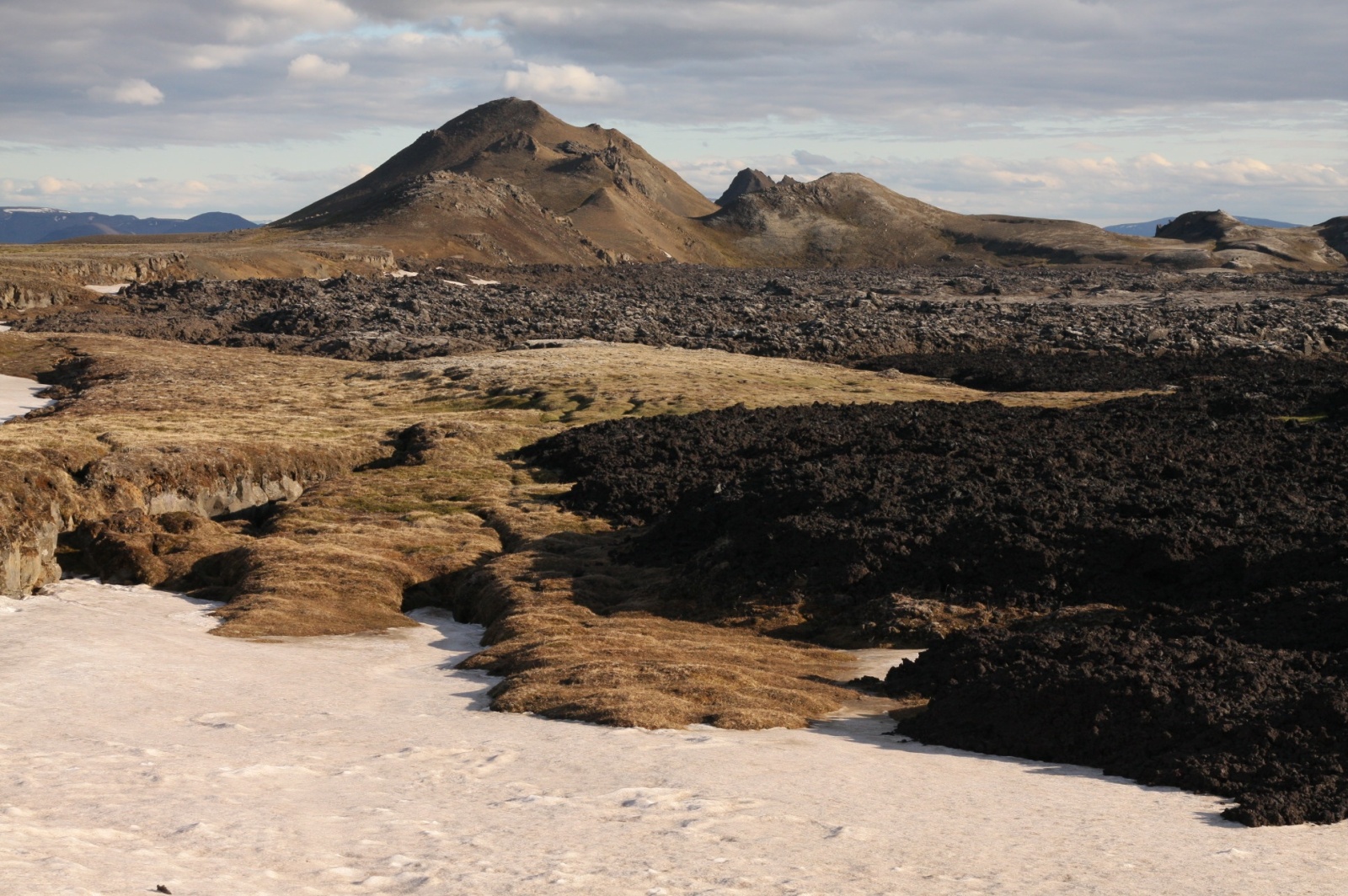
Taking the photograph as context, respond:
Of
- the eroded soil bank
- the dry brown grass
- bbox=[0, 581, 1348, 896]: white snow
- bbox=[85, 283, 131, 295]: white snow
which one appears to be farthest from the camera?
bbox=[85, 283, 131, 295]: white snow

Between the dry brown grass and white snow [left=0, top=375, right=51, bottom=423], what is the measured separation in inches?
91.4

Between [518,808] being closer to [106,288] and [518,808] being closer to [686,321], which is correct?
[686,321]

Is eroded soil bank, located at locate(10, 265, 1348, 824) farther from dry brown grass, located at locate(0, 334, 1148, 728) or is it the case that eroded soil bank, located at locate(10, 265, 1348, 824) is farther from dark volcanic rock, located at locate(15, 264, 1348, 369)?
dark volcanic rock, located at locate(15, 264, 1348, 369)

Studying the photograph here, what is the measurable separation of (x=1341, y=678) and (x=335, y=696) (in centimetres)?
1765

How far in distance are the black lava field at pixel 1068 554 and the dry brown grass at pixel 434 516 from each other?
2449 millimetres

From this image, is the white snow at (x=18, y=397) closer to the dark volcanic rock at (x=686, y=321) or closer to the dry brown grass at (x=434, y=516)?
the dry brown grass at (x=434, y=516)

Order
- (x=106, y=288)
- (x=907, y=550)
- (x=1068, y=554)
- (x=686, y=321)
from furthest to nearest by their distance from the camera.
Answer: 1. (x=106, y=288)
2. (x=686, y=321)
3. (x=907, y=550)
4. (x=1068, y=554)

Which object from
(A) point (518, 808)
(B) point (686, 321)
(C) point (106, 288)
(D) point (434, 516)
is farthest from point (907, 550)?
(C) point (106, 288)

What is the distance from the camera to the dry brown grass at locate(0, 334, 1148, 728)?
24609mm

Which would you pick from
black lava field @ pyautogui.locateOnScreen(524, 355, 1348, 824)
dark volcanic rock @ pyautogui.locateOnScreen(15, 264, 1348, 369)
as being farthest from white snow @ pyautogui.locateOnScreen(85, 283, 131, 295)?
black lava field @ pyautogui.locateOnScreen(524, 355, 1348, 824)

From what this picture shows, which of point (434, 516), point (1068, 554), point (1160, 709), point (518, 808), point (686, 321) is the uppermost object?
point (686, 321)

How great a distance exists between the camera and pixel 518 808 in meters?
16.8

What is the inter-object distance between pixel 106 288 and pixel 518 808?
13115 cm

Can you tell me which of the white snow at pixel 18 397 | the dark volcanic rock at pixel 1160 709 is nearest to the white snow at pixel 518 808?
the dark volcanic rock at pixel 1160 709
